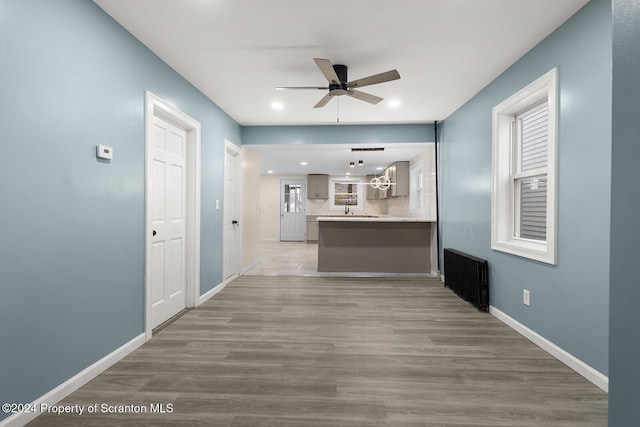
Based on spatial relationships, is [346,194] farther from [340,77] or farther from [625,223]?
[625,223]

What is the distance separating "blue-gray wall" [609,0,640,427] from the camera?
0.81 m

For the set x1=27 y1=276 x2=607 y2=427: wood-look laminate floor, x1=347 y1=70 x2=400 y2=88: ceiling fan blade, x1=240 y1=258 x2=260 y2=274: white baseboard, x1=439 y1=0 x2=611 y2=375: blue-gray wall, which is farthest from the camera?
x1=240 y1=258 x2=260 y2=274: white baseboard

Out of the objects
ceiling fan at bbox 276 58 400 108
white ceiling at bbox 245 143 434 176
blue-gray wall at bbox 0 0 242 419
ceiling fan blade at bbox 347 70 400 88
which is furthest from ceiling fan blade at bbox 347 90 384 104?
white ceiling at bbox 245 143 434 176

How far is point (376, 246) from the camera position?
5.33 m

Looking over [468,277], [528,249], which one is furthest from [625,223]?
[468,277]

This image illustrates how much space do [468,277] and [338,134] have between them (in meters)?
2.95

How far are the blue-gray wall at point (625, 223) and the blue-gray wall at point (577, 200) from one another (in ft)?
4.60

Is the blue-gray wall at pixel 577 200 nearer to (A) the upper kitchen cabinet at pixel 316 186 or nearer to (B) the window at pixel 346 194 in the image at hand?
(A) the upper kitchen cabinet at pixel 316 186

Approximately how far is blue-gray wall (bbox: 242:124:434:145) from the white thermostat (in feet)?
10.4

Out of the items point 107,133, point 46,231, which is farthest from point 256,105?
point 46,231

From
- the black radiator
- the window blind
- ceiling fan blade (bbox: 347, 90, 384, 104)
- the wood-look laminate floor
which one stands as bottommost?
the wood-look laminate floor

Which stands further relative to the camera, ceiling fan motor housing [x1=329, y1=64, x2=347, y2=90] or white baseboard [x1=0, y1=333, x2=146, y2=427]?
ceiling fan motor housing [x1=329, y1=64, x2=347, y2=90]

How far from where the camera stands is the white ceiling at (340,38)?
215cm

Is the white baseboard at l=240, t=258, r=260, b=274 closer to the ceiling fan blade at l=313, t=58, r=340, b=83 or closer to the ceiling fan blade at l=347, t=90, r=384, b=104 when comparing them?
the ceiling fan blade at l=347, t=90, r=384, b=104
